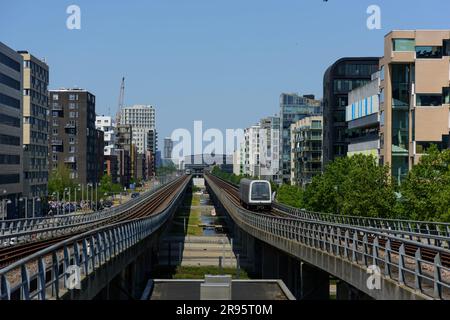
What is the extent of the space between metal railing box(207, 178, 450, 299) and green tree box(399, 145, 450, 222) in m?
8.40

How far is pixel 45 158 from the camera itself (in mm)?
139875

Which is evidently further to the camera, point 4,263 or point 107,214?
point 107,214

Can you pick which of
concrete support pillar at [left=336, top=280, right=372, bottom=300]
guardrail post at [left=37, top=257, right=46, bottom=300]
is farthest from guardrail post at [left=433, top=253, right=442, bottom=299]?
concrete support pillar at [left=336, top=280, right=372, bottom=300]

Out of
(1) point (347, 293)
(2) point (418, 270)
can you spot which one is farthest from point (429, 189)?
(2) point (418, 270)

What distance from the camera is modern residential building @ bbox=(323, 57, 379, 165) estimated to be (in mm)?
136250

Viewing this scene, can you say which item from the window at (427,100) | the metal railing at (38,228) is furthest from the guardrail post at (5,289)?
the window at (427,100)

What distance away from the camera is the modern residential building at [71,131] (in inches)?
7298

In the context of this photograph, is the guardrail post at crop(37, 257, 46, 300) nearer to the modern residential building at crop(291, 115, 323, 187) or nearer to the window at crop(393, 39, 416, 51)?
the window at crop(393, 39, 416, 51)

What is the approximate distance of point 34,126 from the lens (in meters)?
132

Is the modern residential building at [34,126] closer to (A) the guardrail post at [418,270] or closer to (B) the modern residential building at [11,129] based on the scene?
(B) the modern residential building at [11,129]

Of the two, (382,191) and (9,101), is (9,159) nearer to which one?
(9,101)

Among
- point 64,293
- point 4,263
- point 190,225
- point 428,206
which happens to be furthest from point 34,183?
point 64,293
